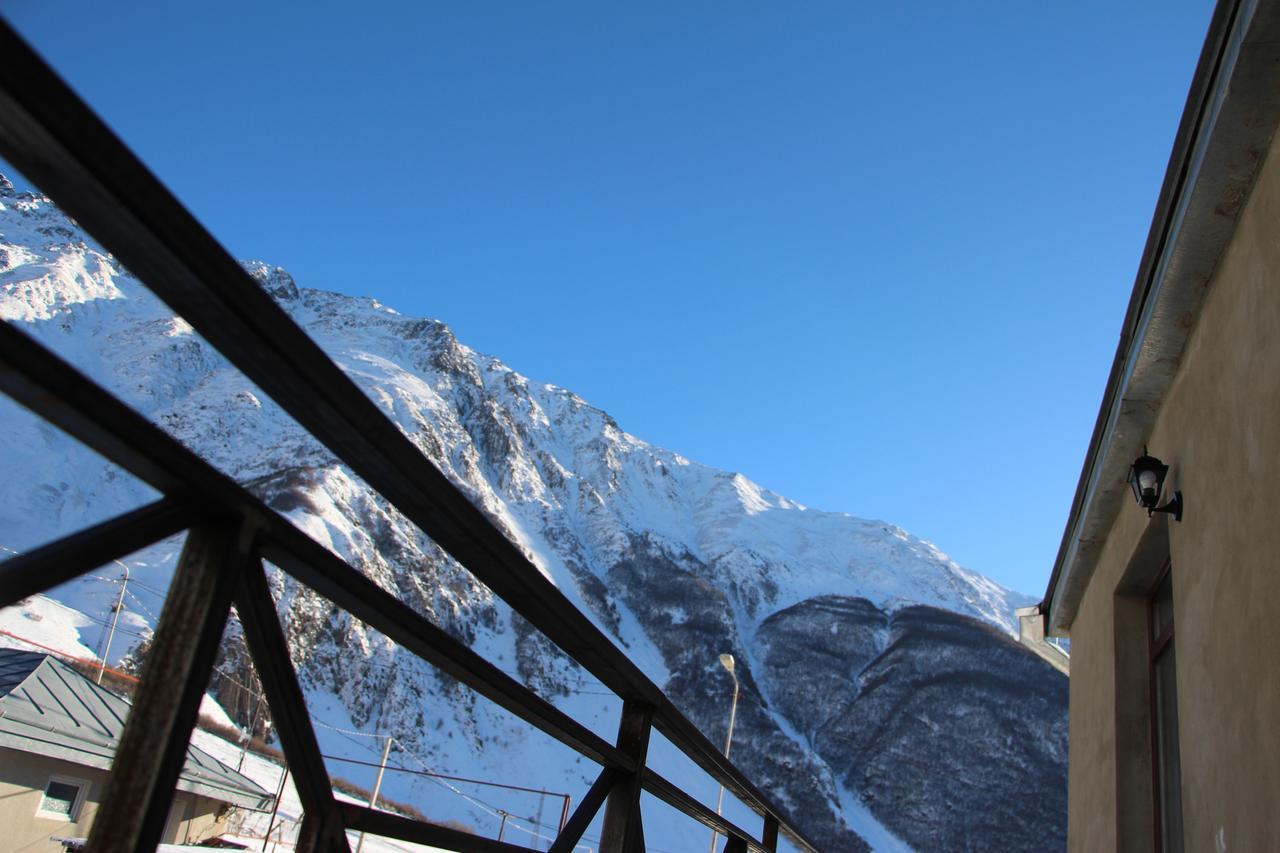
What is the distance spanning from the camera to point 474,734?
45438 mm

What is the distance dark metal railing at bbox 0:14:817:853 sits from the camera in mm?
642

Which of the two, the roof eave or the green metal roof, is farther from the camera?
the roof eave

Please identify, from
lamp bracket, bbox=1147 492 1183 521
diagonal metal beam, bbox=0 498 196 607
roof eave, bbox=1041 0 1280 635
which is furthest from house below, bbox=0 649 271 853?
lamp bracket, bbox=1147 492 1183 521

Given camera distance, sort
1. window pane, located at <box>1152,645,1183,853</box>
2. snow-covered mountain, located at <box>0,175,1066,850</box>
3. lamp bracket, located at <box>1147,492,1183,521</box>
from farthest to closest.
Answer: snow-covered mountain, located at <box>0,175,1066,850</box>, window pane, located at <box>1152,645,1183,853</box>, lamp bracket, located at <box>1147,492,1183,521</box>

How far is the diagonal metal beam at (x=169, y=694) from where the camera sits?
2.54 ft

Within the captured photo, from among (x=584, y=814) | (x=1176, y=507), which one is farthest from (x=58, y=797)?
(x=1176, y=507)

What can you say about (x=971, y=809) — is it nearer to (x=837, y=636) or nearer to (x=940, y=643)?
(x=940, y=643)

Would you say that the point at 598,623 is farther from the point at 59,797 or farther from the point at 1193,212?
→ the point at 59,797

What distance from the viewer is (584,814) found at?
1868 mm

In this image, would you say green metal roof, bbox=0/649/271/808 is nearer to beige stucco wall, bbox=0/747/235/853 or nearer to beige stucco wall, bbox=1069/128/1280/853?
beige stucco wall, bbox=0/747/235/853

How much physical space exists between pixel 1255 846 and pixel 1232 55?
1995mm

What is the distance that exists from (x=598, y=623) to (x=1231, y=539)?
55241 mm

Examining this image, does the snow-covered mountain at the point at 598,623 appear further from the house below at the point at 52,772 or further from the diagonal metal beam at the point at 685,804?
the house below at the point at 52,772

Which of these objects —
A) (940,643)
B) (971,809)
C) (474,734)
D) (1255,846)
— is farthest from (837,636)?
(1255,846)
